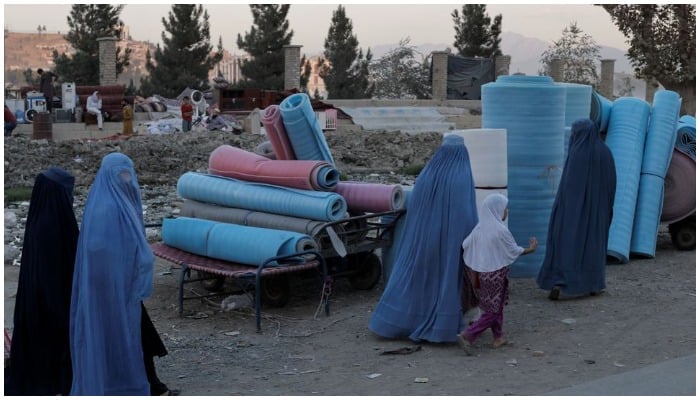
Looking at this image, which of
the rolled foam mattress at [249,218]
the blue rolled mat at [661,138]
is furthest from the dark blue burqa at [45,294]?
the blue rolled mat at [661,138]

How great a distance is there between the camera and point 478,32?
4225cm

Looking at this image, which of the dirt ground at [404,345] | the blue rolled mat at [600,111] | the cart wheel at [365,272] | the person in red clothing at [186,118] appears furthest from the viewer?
the person in red clothing at [186,118]

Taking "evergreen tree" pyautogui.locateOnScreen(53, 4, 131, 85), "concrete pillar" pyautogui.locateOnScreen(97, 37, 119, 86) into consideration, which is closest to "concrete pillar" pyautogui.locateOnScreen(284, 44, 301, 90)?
"concrete pillar" pyautogui.locateOnScreen(97, 37, 119, 86)

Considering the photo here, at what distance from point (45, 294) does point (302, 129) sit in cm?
347

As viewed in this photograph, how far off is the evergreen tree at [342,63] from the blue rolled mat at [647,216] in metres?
30.9

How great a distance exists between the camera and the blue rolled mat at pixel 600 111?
979 centimetres

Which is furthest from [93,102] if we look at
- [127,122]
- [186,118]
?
[186,118]

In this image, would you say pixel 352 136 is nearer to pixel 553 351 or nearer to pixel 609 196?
pixel 609 196

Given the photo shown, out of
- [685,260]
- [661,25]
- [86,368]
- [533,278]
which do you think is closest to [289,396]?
[86,368]

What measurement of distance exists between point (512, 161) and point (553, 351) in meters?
2.84

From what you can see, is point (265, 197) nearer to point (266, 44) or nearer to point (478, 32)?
point (266, 44)

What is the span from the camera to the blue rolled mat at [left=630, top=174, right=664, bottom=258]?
9.45m

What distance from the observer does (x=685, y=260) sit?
31.1ft

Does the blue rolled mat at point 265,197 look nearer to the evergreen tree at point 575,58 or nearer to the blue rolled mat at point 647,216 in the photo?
the blue rolled mat at point 647,216
